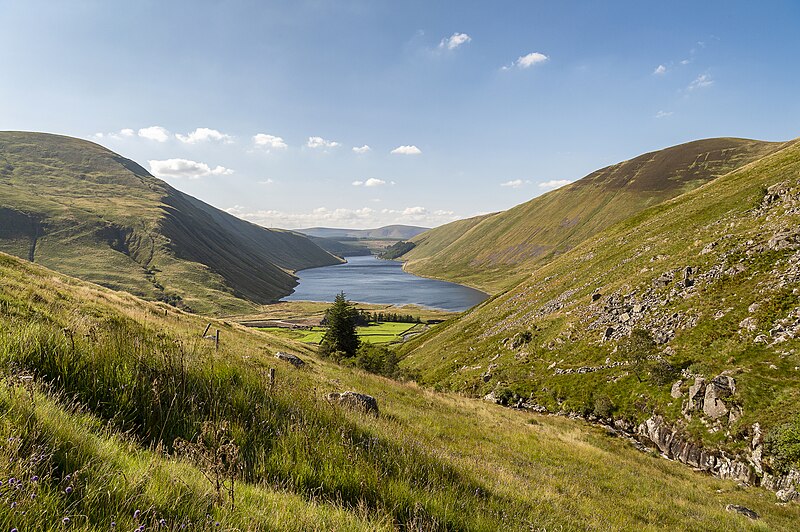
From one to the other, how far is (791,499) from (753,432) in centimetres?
512

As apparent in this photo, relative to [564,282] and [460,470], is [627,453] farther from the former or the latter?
[564,282]

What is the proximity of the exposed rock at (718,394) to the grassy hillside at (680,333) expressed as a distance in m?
0.09

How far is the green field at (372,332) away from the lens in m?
109

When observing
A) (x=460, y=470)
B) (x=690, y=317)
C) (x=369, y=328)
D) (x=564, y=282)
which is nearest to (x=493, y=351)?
(x=564, y=282)

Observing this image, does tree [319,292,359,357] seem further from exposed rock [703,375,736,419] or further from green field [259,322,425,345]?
exposed rock [703,375,736,419]

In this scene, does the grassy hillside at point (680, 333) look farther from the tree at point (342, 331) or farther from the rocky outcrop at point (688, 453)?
the tree at point (342, 331)

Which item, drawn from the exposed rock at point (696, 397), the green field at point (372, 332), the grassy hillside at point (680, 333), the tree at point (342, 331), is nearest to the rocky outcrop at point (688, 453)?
the grassy hillside at point (680, 333)

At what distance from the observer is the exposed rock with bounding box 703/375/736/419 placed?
76.8ft

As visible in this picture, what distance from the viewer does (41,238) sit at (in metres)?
198

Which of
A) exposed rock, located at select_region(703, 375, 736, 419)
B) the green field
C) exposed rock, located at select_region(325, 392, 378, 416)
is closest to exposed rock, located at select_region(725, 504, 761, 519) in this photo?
exposed rock, located at select_region(703, 375, 736, 419)

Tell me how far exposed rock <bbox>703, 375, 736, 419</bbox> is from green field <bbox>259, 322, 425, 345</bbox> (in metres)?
84.2

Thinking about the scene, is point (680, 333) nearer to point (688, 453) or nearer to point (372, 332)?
point (688, 453)

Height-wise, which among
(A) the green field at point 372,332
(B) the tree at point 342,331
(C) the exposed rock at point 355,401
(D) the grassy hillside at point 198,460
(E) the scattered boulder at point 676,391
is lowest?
(A) the green field at point 372,332

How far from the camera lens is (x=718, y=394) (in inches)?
938
